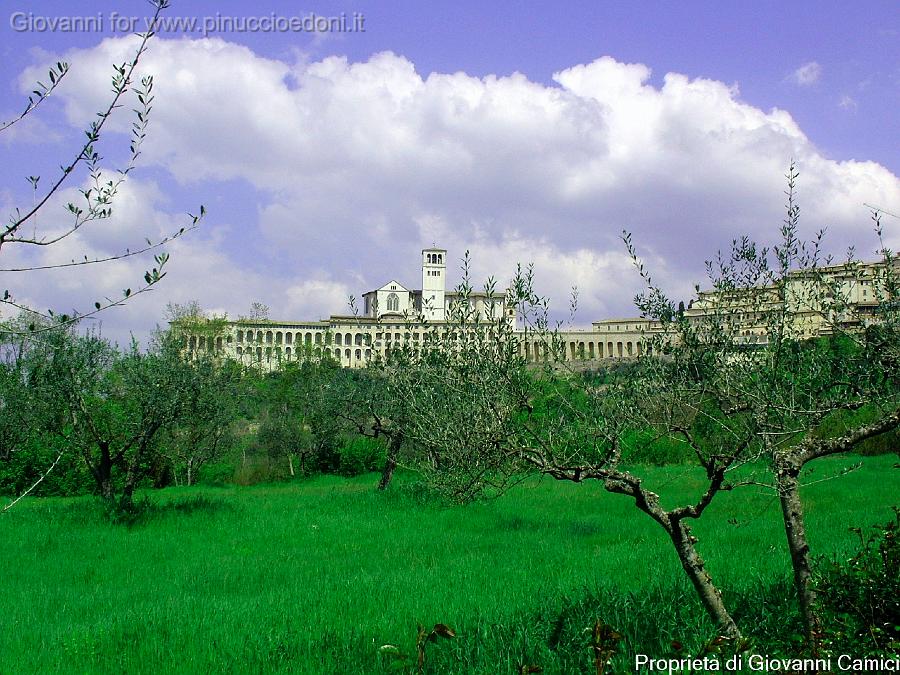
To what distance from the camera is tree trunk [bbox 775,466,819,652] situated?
6.67 m

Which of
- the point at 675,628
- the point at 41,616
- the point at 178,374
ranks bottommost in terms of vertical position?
the point at 41,616

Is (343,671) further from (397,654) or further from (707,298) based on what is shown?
(707,298)

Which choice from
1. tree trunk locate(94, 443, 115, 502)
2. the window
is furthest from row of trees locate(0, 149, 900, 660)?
the window

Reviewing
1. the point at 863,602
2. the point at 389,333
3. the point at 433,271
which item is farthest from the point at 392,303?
the point at 863,602

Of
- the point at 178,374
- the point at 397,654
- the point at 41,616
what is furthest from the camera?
the point at 178,374

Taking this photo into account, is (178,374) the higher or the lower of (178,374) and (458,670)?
the higher

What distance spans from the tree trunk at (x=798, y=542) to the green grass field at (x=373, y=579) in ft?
2.22

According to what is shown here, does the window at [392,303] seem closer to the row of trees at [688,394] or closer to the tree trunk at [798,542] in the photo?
the row of trees at [688,394]

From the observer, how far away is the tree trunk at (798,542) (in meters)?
6.67

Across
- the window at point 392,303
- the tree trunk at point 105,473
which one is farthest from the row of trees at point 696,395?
the window at point 392,303

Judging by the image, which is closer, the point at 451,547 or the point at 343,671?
the point at 343,671

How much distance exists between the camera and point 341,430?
3672cm

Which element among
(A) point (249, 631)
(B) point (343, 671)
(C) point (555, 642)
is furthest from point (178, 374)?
(C) point (555, 642)

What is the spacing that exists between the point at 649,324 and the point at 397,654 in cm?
508
